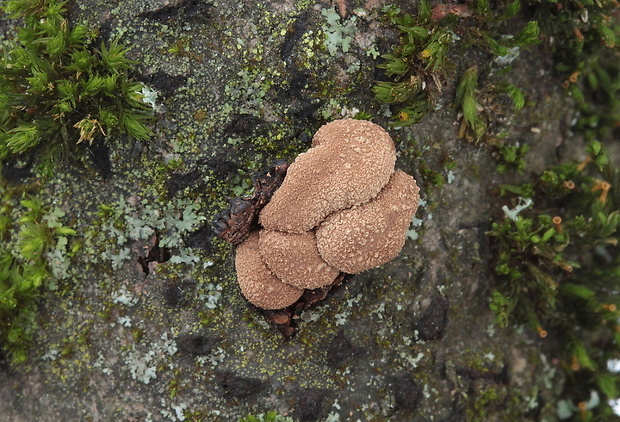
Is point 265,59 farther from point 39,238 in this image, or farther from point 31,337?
point 31,337

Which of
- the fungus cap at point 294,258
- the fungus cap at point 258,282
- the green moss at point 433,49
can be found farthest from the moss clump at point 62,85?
the green moss at point 433,49

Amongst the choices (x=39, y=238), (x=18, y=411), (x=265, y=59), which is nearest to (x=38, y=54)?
(x=39, y=238)

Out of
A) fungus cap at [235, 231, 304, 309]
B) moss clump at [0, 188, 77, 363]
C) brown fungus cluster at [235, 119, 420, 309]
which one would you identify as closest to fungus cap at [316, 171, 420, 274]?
brown fungus cluster at [235, 119, 420, 309]

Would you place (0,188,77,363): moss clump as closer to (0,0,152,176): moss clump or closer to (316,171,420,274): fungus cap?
(0,0,152,176): moss clump

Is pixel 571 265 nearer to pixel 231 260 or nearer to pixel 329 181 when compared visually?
pixel 329 181

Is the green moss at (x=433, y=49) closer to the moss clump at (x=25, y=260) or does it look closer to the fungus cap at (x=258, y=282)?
the fungus cap at (x=258, y=282)

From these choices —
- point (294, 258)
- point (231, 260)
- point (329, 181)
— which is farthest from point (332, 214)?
point (231, 260)
